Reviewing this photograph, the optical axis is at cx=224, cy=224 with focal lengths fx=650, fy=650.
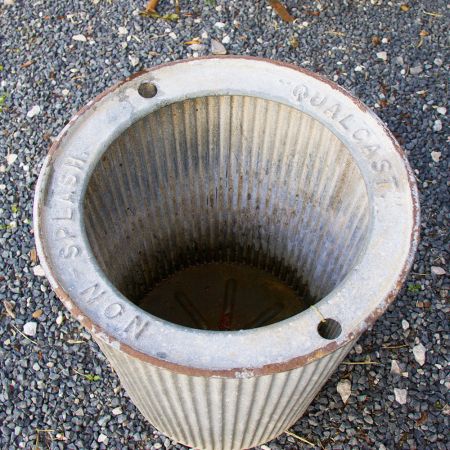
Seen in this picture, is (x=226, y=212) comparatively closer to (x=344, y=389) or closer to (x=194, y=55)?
(x=344, y=389)

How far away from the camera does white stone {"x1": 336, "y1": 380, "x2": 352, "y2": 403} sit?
278 cm

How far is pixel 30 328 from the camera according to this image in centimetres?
293

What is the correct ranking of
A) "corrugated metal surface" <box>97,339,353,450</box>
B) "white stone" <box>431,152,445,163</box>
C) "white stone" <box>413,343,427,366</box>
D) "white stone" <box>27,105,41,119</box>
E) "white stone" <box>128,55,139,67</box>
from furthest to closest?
"white stone" <box>128,55,139,67</box> → "white stone" <box>27,105,41,119</box> → "white stone" <box>431,152,445,163</box> → "white stone" <box>413,343,427,366</box> → "corrugated metal surface" <box>97,339,353,450</box>

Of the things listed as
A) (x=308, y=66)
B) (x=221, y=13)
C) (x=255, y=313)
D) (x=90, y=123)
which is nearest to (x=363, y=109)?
(x=90, y=123)

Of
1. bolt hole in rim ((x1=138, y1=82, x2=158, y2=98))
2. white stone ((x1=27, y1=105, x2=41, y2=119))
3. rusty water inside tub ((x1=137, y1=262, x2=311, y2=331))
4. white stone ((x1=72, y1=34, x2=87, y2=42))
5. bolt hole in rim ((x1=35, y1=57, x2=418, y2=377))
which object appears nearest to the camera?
bolt hole in rim ((x1=35, y1=57, x2=418, y2=377))

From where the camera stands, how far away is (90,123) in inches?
85.7

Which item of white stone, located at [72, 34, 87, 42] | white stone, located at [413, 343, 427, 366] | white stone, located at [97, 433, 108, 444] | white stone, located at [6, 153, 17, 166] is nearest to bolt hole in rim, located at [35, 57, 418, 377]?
white stone, located at [413, 343, 427, 366]

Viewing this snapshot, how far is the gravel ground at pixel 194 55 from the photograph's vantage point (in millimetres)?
2734

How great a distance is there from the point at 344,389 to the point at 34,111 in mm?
2168

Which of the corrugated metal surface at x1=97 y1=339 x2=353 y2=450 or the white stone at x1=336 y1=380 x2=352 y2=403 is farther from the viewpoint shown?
the white stone at x1=336 y1=380 x2=352 y2=403

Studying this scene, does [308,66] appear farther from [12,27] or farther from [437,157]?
[12,27]

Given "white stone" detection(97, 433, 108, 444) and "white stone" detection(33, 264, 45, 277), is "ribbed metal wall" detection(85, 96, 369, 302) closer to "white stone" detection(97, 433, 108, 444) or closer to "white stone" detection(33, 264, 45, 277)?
"white stone" detection(33, 264, 45, 277)

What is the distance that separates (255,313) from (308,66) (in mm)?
1495

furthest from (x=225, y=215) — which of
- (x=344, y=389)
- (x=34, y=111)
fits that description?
(x=34, y=111)
